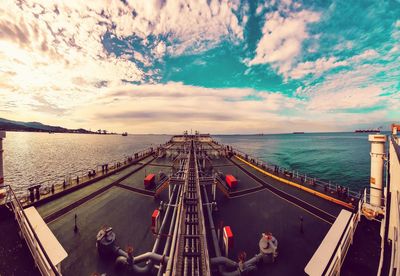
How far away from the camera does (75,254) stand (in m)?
11.2

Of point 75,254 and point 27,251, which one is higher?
point 27,251

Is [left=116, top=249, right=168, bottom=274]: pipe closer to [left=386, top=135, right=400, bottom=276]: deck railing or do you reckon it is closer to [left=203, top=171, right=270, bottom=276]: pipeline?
[left=203, top=171, right=270, bottom=276]: pipeline

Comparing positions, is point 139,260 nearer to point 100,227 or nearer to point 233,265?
point 233,265

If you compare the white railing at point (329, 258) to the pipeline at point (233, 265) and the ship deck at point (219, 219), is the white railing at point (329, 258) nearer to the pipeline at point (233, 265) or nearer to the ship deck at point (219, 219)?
the pipeline at point (233, 265)

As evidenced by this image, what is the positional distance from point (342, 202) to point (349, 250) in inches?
425

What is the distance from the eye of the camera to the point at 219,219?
631 inches

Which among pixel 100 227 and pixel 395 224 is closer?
pixel 395 224

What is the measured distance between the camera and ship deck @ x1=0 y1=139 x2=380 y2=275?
36.0ft

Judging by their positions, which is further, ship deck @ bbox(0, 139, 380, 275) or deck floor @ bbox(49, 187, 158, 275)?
ship deck @ bbox(0, 139, 380, 275)

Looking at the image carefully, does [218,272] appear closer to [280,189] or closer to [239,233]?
[239,233]

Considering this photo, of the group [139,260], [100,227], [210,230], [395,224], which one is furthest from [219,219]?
[395,224]

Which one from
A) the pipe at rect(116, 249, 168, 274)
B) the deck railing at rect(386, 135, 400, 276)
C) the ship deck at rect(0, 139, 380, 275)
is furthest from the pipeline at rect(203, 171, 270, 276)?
the deck railing at rect(386, 135, 400, 276)

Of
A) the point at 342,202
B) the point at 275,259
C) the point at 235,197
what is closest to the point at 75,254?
the point at 275,259

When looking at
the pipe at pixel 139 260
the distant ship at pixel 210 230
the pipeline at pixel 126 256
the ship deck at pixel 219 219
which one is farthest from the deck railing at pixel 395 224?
the pipe at pixel 139 260
